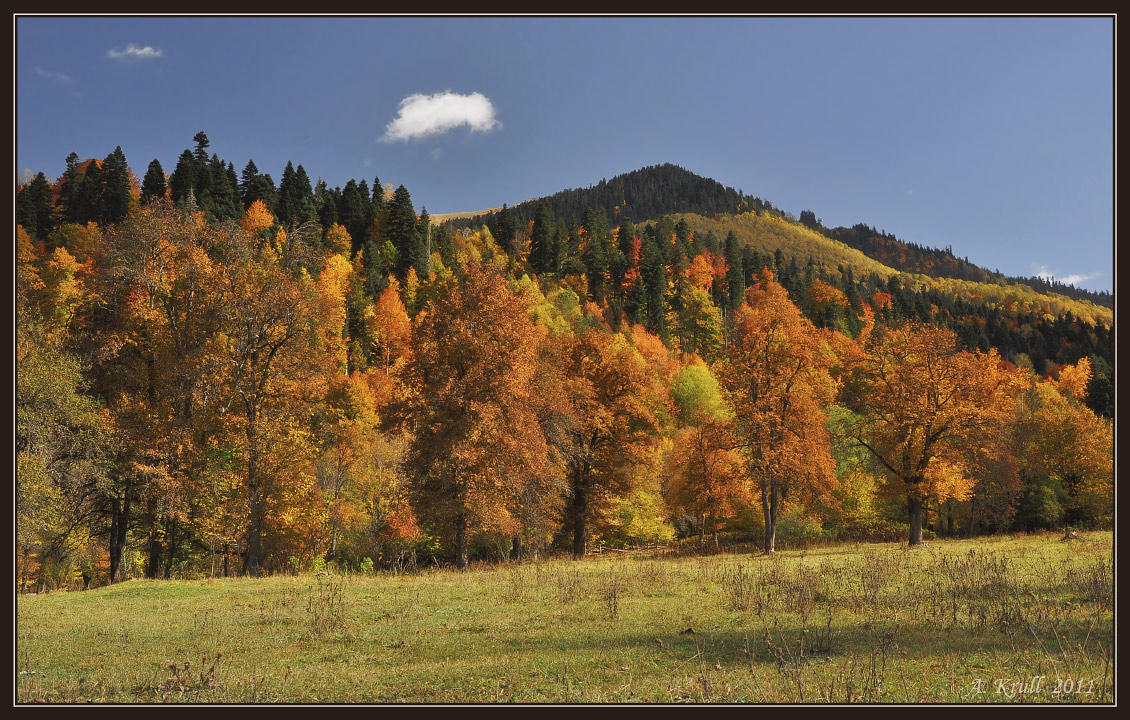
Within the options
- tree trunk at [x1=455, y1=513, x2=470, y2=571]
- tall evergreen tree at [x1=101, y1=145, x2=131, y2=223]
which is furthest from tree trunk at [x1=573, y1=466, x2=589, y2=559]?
tall evergreen tree at [x1=101, y1=145, x2=131, y2=223]

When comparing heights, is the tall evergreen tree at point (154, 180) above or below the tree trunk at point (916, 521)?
above

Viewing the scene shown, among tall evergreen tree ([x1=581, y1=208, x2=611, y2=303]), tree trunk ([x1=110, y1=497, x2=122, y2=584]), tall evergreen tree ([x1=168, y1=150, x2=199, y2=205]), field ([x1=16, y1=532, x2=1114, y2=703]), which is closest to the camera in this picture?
field ([x1=16, y1=532, x2=1114, y2=703])

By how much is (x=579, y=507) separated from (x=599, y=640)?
21.2m

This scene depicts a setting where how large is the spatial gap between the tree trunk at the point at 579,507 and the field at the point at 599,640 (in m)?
13.4

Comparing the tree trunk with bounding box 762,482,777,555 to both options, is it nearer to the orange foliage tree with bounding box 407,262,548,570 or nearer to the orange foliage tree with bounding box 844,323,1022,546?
the orange foliage tree with bounding box 844,323,1022,546

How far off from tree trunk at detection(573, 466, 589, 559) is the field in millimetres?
13363

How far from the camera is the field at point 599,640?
785cm

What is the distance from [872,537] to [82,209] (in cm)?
7935

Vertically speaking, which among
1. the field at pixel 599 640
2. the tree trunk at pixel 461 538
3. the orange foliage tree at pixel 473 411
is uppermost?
the orange foliage tree at pixel 473 411

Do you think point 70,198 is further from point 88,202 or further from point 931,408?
point 931,408

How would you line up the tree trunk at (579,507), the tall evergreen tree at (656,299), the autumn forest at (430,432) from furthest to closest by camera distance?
the tall evergreen tree at (656,299) < the tree trunk at (579,507) < the autumn forest at (430,432)

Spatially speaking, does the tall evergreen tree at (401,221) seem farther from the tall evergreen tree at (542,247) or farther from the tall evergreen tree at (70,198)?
the tall evergreen tree at (70,198)

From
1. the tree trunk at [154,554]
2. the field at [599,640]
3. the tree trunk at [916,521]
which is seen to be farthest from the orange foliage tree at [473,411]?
the tree trunk at [916,521]

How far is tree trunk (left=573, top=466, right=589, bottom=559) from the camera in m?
31.4
